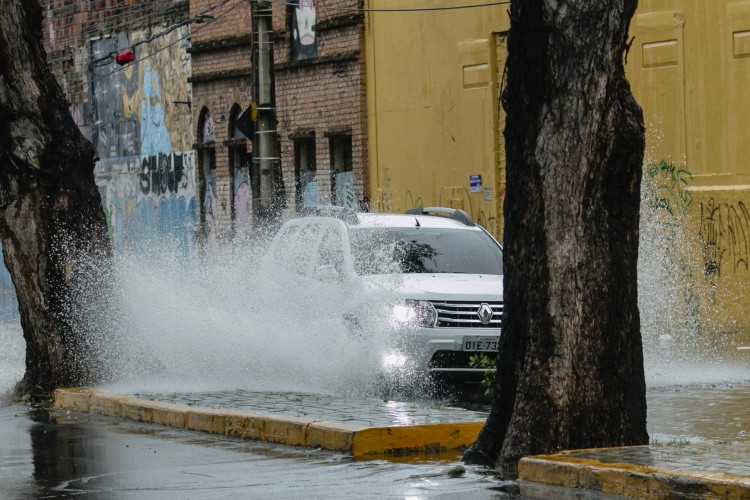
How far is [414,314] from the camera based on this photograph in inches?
555

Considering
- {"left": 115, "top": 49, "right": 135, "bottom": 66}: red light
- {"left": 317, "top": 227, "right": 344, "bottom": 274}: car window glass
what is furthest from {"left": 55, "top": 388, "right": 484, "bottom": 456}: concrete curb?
{"left": 115, "top": 49, "right": 135, "bottom": 66}: red light

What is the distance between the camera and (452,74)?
2830 cm

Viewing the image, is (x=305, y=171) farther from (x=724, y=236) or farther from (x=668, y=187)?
(x=724, y=236)

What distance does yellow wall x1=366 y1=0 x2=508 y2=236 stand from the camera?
89.7 feet

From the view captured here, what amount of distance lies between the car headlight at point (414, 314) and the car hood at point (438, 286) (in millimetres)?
68

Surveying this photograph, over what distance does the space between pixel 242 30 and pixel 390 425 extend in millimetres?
24212

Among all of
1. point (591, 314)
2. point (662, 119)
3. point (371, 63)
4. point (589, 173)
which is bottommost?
point (591, 314)

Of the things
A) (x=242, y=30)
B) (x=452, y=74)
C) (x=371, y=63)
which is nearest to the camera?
(x=452, y=74)

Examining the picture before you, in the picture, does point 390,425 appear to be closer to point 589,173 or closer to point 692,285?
point 589,173

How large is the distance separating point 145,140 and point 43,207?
78.8ft

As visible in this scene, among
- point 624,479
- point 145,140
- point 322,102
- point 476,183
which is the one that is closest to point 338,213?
point 624,479

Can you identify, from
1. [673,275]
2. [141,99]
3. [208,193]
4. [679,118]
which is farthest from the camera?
[141,99]

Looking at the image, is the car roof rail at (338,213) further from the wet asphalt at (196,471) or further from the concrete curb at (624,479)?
the concrete curb at (624,479)

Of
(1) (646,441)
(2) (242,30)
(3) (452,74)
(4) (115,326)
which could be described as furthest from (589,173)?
(2) (242,30)
